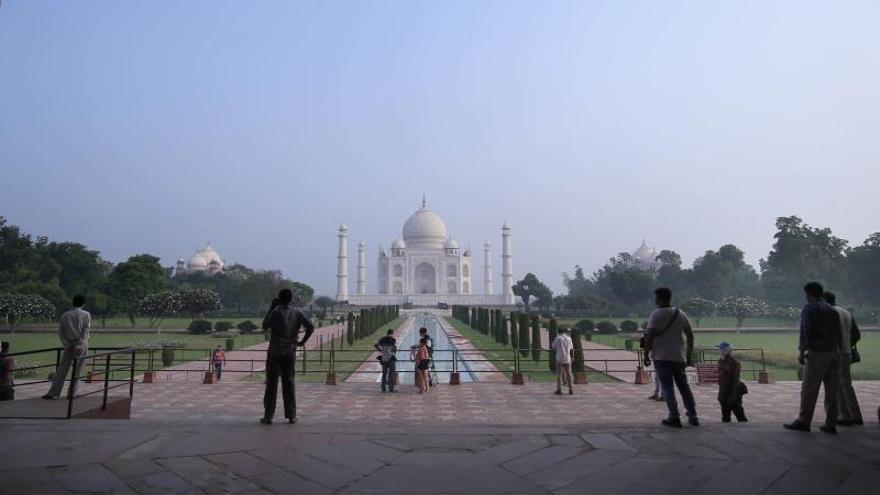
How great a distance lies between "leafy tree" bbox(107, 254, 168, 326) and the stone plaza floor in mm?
28930

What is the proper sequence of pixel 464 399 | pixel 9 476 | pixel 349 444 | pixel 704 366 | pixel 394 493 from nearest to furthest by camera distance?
pixel 394 493, pixel 9 476, pixel 349 444, pixel 464 399, pixel 704 366

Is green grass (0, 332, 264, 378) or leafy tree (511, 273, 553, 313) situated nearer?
green grass (0, 332, 264, 378)

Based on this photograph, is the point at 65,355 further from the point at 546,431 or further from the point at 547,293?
the point at 547,293

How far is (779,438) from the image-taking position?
3.51 m

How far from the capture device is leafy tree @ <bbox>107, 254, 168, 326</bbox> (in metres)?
30.3

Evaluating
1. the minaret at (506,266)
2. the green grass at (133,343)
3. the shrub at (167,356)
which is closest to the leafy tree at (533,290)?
the minaret at (506,266)

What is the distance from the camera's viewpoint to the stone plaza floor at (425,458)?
2.61 meters

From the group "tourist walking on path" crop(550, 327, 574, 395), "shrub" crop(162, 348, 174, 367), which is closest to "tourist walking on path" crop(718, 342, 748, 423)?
"tourist walking on path" crop(550, 327, 574, 395)

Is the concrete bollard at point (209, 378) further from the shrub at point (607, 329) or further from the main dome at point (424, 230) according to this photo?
the main dome at point (424, 230)

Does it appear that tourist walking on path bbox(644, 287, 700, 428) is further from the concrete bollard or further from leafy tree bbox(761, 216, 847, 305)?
leafy tree bbox(761, 216, 847, 305)

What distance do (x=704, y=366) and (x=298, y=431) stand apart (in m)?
7.74

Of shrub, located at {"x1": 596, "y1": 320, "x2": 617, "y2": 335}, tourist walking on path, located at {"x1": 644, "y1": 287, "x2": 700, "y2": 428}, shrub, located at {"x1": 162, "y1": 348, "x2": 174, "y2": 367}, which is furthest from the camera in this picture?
shrub, located at {"x1": 596, "y1": 320, "x2": 617, "y2": 335}

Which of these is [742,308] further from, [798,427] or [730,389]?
[798,427]

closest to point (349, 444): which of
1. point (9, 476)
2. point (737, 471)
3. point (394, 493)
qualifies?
point (394, 493)
